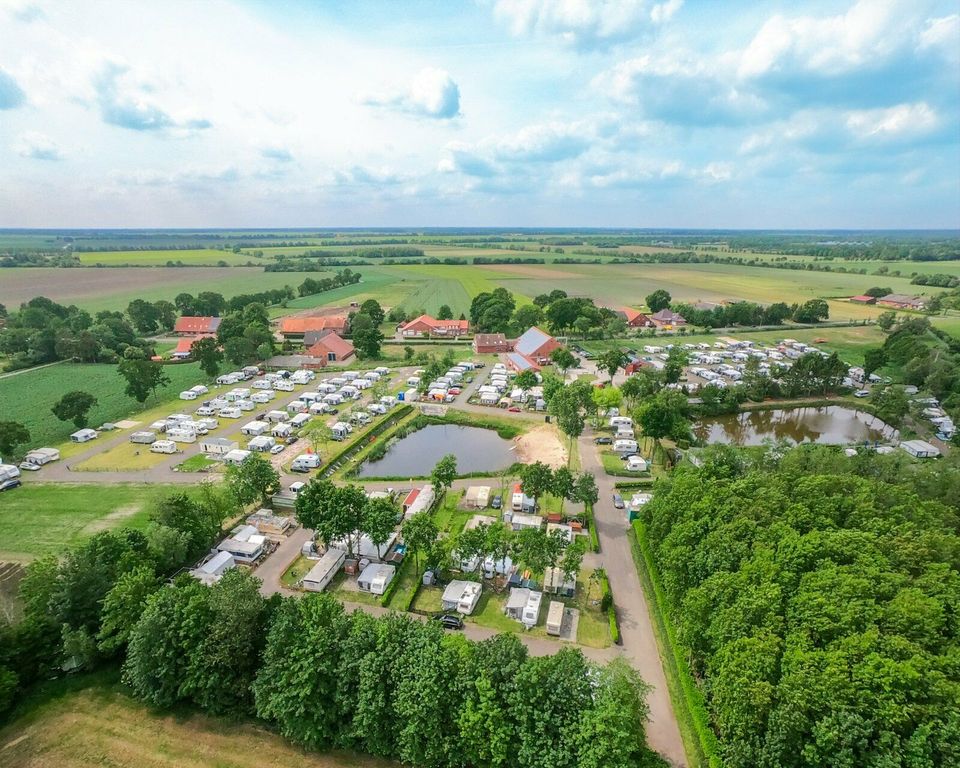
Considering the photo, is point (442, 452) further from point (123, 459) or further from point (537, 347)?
point (537, 347)

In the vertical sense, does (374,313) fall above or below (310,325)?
above

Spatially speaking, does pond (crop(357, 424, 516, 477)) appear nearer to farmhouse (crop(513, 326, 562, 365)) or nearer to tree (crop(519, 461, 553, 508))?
tree (crop(519, 461, 553, 508))

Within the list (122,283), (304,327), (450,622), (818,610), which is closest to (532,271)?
(304,327)

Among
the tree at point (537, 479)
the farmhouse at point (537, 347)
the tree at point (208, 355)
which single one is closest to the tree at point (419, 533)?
the tree at point (537, 479)

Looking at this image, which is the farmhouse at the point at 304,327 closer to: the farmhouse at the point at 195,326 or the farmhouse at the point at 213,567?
the farmhouse at the point at 195,326

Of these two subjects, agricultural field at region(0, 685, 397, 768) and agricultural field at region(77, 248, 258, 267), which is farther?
agricultural field at region(77, 248, 258, 267)

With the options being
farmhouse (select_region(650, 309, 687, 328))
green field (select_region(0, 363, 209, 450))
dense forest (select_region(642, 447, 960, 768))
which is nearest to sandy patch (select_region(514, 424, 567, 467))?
dense forest (select_region(642, 447, 960, 768))
